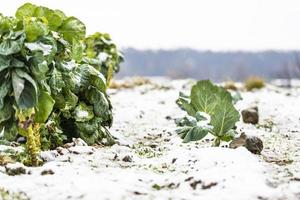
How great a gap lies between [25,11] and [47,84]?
74 centimetres

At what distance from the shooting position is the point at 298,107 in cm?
1005

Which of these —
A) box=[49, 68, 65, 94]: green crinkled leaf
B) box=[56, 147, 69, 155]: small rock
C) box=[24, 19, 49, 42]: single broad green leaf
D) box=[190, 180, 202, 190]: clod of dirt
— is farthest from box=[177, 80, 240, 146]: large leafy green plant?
box=[24, 19, 49, 42]: single broad green leaf

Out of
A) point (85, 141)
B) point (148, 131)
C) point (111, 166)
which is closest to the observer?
point (111, 166)

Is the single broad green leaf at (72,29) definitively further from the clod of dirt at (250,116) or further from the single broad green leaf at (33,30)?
the clod of dirt at (250,116)

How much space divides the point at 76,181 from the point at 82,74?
1.99 metres

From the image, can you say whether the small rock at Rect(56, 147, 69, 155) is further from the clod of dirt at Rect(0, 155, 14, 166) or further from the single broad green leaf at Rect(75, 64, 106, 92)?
the single broad green leaf at Rect(75, 64, 106, 92)

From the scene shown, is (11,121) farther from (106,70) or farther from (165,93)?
(165,93)

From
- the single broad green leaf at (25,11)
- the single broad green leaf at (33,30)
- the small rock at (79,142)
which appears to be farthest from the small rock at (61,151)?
the single broad green leaf at (25,11)

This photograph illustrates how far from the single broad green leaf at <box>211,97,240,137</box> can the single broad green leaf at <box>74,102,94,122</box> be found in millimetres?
1273

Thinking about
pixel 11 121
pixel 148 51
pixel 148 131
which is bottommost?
pixel 148 51

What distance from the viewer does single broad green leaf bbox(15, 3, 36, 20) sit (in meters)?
5.12

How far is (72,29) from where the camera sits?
5559 millimetres

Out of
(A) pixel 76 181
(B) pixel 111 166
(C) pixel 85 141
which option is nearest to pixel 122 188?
(A) pixel 76 181

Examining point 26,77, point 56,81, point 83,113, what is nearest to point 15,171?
point 26,77
